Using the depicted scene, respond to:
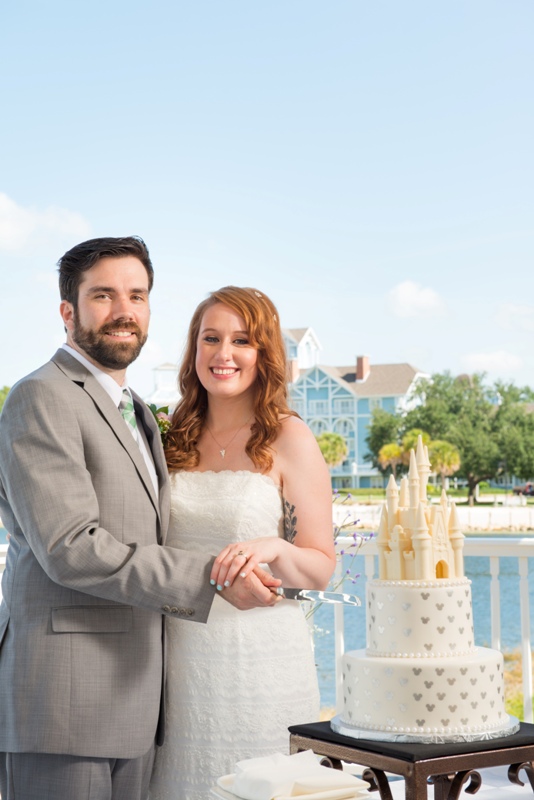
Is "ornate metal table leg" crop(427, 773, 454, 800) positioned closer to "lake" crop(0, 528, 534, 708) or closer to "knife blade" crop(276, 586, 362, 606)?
"knife blade" crop(276, 586, 362, 606)

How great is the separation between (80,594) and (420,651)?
2.43 feet

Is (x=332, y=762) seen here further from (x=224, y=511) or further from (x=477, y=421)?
(x=477, y=421)

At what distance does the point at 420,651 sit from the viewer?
2.07 meters

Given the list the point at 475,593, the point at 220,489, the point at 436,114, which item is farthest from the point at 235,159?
the point at 220,489

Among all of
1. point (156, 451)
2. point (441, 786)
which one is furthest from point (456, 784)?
point (156, 451)

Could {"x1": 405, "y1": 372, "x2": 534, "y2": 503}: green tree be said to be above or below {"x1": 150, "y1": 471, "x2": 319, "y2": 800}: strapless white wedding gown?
above

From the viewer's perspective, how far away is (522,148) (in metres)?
54.9

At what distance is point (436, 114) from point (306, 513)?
181ft

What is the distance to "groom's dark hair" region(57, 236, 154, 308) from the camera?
236 cm

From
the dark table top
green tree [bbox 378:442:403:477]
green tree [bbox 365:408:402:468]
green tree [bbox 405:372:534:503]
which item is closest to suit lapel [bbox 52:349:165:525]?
the dark table top

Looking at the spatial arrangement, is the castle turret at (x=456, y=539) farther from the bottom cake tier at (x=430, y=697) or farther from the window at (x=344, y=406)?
the window at (x=344, y=406)

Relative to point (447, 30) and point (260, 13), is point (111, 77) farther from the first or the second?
point (447, 30)

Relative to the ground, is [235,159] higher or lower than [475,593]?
higher

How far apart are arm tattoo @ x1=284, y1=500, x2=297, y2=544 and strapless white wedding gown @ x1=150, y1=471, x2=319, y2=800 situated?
0.02 meters
